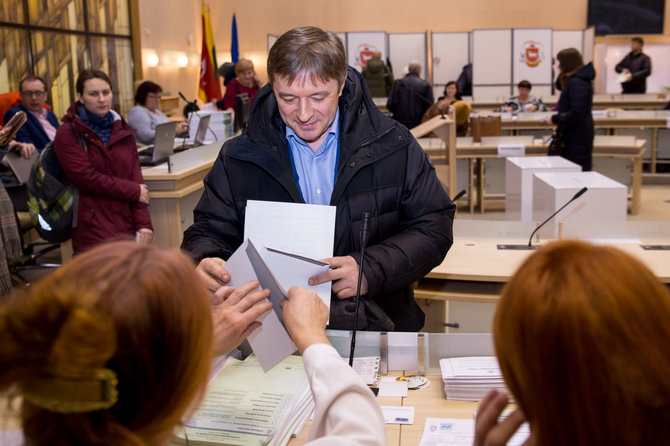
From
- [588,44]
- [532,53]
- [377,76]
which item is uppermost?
[588,44]

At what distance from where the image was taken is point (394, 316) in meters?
1.90

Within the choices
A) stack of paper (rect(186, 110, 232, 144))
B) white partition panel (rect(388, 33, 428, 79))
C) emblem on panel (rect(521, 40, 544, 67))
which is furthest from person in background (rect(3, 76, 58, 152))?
emblem on panel (rect(521, 40, 544, 67))

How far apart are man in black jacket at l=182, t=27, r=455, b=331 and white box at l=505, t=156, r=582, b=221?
118 inches

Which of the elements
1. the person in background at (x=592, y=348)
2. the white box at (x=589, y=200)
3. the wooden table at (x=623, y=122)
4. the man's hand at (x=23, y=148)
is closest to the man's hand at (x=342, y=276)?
the person in background at (x=592, y=348)

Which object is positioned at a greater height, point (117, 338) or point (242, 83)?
point (242, 83)

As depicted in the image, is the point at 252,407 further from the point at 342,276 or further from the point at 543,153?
the point at 543,153

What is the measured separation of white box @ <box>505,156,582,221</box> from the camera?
188 inches

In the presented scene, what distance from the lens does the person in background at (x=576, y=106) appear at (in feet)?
19.6

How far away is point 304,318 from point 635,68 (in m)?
11.8

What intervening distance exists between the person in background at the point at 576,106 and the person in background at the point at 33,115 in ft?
14.8

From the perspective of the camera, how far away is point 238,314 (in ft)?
4.41

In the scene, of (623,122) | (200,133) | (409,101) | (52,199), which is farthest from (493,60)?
(52,199)

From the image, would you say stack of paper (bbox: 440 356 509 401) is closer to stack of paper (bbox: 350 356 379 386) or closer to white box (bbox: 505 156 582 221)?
stack of paper (bbox: 350 356 379 386)

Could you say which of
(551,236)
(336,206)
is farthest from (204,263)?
(551,236)
